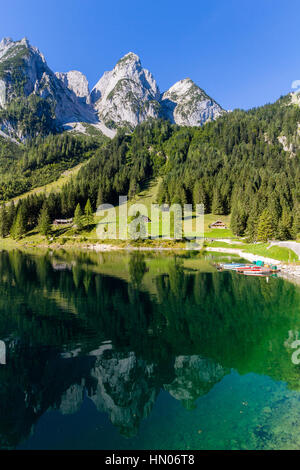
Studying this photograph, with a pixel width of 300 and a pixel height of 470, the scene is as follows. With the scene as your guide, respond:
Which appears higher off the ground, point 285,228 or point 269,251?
point 285,228

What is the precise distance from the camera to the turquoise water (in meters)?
13.4

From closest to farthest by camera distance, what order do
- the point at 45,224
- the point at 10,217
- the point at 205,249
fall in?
the point at 205,249 < the point at 45,224 < the point at 10,217

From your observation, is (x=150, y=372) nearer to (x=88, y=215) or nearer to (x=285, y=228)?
(x=285, y=228)

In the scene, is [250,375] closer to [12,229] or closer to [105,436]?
[105,436]

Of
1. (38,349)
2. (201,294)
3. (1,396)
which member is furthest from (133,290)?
(1,396)

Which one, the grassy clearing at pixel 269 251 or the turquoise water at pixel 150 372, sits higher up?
the grassy clearing at pixel 269 251

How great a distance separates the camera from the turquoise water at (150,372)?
13.4 metres

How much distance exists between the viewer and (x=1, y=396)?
16.5 meters

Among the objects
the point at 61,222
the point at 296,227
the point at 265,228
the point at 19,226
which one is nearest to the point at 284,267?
the point at 265,228

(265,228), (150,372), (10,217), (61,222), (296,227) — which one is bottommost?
(150,372)

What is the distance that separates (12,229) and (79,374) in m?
144

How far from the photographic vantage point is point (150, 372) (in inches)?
748

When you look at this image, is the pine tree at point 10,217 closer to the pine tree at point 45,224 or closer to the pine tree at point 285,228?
the pine tree at point 45,224

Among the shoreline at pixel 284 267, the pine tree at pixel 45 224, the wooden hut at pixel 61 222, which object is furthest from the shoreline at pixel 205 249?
the wooden hut at pixel 61 222
